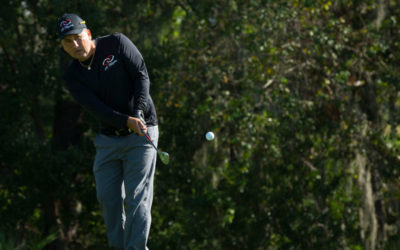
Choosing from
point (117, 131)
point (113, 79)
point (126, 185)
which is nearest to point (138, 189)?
point (126, 185)

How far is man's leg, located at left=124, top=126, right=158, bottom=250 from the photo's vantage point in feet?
11.7

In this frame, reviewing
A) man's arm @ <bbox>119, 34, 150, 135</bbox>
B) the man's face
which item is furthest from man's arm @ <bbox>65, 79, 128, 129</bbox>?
the man's face

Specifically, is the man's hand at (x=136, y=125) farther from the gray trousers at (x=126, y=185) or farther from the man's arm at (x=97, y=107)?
the gray trousers at (x=126, y=185)

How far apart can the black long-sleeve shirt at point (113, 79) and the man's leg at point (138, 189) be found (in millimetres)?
174

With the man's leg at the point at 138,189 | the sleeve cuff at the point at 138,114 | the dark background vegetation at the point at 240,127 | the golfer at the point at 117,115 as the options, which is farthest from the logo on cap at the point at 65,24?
the dark background vegetation at the point at 240,127

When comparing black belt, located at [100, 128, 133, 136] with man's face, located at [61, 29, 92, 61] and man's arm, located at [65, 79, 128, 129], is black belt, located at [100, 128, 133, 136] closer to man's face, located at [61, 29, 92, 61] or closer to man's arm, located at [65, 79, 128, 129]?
man's arm, located at [65, 79, 128, 129]

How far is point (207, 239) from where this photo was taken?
7699 mm

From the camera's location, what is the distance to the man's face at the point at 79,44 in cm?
361

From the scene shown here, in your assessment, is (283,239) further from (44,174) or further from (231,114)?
(44,174)

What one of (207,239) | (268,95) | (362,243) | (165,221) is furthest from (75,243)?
(362,243)

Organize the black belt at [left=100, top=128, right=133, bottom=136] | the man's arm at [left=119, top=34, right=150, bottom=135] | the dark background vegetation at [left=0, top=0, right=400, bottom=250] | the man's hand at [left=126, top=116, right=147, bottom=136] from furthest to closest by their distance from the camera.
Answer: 1. the dark background vegetation at [left=0, top=0, right=400, bottom=250]
2. the black belt at [left=100, top=128, right=133, bottom=136]
3. the man's arm at [left=119, top=34, right=150, bottom=135]
4. the man's hand at [left=126, top=116, right=147, bottom=136]

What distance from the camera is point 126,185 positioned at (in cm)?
372

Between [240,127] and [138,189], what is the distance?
374 cm

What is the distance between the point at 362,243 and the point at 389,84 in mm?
2083
